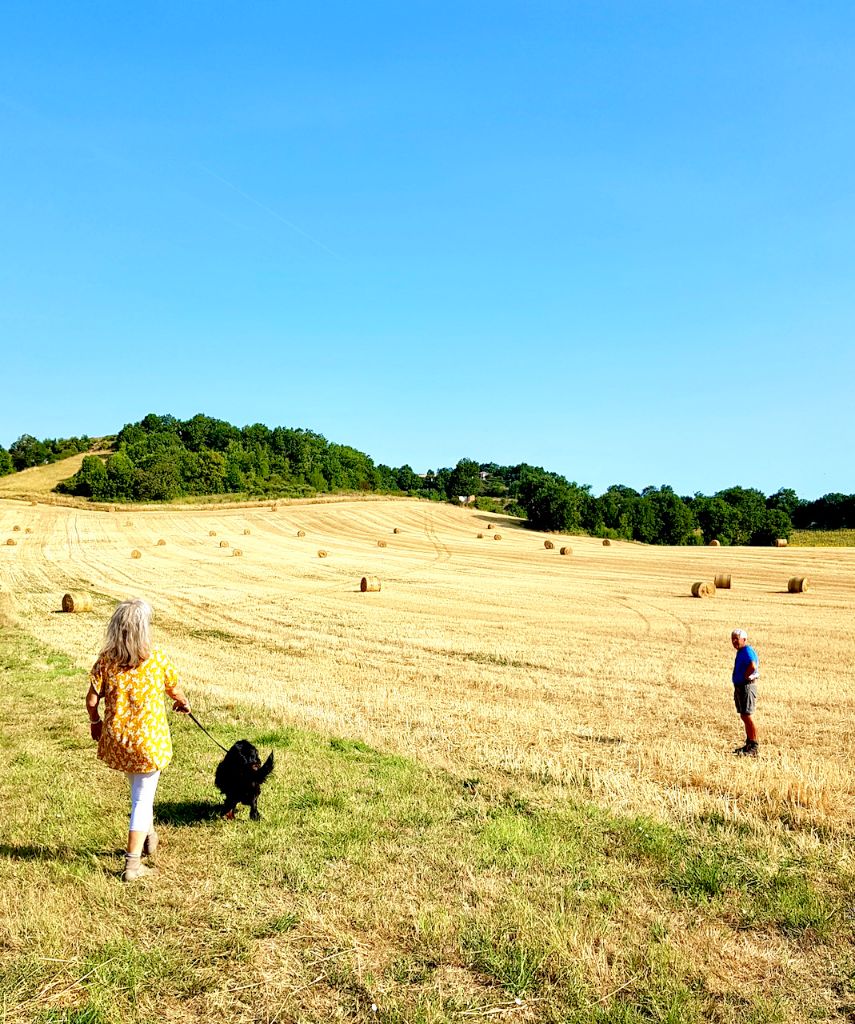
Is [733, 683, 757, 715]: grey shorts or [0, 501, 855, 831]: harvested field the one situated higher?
[733, 683, 757, 715]: grey shorts

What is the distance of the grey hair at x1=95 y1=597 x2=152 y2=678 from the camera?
614 centimetres

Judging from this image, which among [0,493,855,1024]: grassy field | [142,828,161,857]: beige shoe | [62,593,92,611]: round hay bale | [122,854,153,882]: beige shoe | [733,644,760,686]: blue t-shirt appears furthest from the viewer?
[62,593,92,611]: round hay bale

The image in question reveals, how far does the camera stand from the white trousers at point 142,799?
6113 mm

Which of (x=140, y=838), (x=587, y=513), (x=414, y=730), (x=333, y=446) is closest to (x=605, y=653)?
(x=414, y=730)

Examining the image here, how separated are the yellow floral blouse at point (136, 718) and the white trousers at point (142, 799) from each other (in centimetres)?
10

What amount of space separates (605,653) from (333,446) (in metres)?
112

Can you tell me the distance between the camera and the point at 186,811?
739 centimetres

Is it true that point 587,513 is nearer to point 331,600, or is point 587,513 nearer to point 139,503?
point 139,503

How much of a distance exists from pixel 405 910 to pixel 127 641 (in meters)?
3.23

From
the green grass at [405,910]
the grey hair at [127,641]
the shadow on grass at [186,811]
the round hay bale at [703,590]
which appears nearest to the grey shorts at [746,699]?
the green grass at [405,910]

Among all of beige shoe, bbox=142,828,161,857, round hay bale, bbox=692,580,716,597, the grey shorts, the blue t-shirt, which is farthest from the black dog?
round hay bale, bbox=692,580,716,597

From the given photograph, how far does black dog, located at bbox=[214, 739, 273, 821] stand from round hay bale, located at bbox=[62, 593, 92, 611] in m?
20.0

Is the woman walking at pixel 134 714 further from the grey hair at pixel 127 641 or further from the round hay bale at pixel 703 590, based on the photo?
the round hay bale at pixel 703 590

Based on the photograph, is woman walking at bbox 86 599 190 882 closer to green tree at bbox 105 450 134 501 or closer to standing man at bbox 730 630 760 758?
standing man at bbox 730 630 760 758
